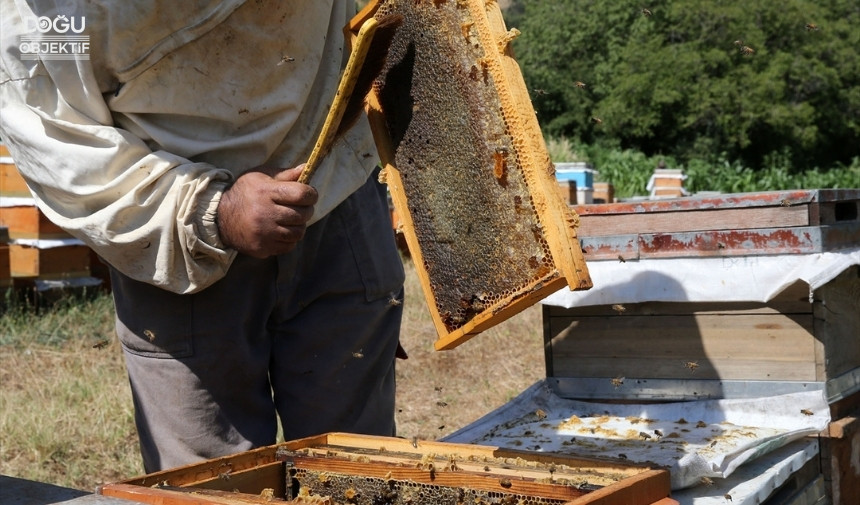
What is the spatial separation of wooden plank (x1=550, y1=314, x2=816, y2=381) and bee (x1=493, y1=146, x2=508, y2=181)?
1319mm

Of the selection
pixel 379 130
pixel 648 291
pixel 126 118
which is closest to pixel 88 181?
pixel 126 118

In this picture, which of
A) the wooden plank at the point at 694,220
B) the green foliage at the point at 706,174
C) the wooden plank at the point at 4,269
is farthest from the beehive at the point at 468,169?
the green foliage at the point at 706,174

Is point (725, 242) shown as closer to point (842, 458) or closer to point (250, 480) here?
point (842, 458)

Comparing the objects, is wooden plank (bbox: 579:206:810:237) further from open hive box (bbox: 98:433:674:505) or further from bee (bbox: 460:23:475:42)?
open hive box (bbox: 98:433:674:505)

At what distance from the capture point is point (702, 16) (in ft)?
92.9

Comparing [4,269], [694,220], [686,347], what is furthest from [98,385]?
[694,220]

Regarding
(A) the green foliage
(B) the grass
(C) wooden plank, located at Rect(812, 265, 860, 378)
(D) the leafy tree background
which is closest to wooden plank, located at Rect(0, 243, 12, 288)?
(B) the grass

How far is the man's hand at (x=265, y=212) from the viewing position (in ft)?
6.32

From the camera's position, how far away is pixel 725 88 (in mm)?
26344

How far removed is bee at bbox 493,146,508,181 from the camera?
185 centimetres

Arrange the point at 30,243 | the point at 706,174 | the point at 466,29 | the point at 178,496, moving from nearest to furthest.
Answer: the point at 178,496, the point at 466,29, the point at 30,243, the point at 706,174

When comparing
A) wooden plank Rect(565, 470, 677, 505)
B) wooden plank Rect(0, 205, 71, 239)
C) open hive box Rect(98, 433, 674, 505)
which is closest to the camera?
wooden plank Rect(565, 470, 677, 505)

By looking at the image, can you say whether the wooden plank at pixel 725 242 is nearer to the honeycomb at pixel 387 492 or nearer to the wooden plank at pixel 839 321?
the wooden plank at pixel 839 321

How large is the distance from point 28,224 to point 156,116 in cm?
466
